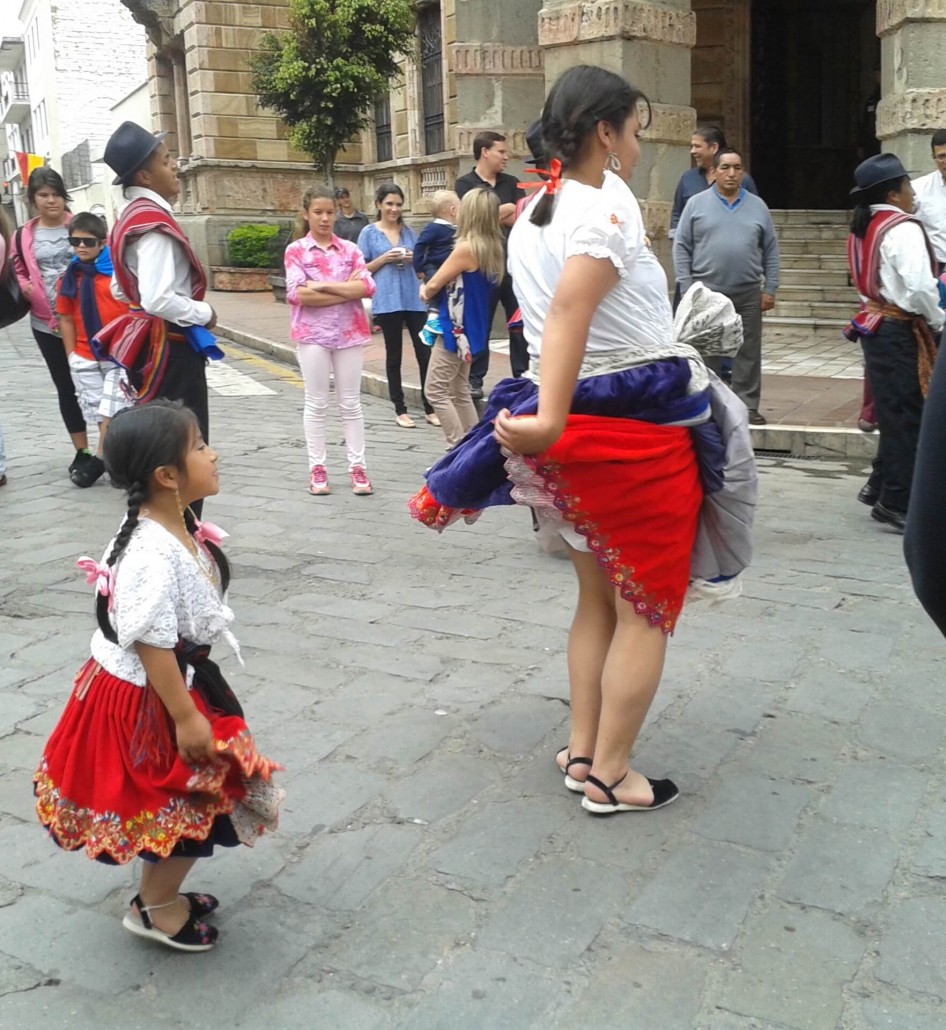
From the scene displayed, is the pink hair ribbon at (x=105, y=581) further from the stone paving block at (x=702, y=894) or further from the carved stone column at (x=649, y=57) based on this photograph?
the carved stone column at (x=649, y=57)

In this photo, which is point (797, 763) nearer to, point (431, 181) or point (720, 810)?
point (720, 810)

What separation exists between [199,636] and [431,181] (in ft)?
68.7

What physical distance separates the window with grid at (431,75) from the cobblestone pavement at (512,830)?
18.1m

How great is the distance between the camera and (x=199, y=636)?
2732 millimetres

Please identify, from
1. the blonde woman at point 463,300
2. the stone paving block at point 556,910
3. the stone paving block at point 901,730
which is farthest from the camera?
the blonde woman at point 463,300

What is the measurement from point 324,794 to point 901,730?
5.98ft

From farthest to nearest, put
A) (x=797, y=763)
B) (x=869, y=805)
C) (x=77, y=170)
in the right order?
(x=77, y=170) → (x=797, y=763) → (x=869, y=805)

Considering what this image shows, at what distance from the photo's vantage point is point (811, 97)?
20953 millimetres

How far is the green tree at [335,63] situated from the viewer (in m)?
19.1

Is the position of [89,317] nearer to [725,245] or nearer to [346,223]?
[725,245]

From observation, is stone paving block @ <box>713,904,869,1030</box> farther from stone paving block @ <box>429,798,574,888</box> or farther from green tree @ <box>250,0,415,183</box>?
green tree @ <box>250,0,415,183</box>

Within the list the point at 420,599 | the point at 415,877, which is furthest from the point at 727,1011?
the point at 420,599

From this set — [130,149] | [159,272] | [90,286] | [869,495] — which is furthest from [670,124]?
[130,149]

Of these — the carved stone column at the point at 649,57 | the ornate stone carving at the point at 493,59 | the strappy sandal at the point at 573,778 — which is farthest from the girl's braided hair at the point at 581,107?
the ornate stone carving at the point at 493,59
